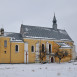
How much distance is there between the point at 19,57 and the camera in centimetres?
4422

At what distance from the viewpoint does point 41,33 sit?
4956 cm

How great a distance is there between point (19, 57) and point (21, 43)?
153 inches

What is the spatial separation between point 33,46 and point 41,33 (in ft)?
17.3

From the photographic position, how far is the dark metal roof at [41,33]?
46978 mm

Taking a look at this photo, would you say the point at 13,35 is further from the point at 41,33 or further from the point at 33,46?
the point at 41,33

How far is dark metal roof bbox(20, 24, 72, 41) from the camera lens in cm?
4698

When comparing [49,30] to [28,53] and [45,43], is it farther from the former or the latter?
[28,53]
